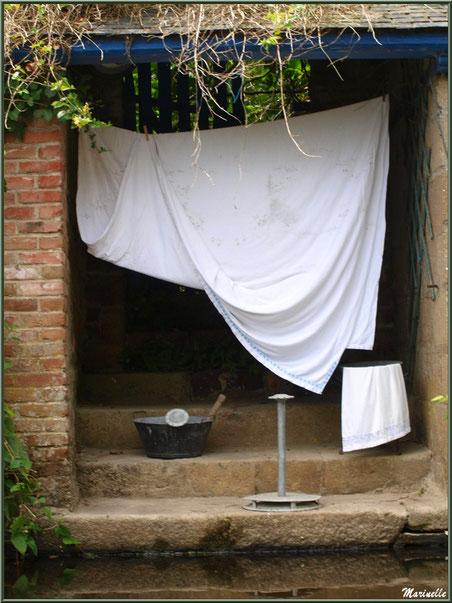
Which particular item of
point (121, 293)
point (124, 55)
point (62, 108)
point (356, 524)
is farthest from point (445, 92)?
point (121, 293)

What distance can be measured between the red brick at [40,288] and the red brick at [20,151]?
91 centimetres

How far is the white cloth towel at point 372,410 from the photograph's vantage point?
572 cm

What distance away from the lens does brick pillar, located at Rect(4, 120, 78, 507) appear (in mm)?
5355

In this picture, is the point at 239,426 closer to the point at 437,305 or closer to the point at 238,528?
the point at 238,528

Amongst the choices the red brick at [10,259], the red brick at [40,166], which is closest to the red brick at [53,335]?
the red brick at [10,259]

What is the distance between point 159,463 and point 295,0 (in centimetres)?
340

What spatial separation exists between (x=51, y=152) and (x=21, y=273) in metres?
0.88

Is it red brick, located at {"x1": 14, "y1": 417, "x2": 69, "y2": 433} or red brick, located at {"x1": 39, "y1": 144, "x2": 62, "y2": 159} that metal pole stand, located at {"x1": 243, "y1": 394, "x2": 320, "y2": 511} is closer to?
red brick, located at {"x1": 14, "y1": 417, "x2": 69, "y2": 433}

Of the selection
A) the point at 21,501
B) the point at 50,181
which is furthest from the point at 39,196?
the point at 21,501

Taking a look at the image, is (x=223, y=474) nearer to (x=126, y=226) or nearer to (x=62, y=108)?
(x=126, y=226)

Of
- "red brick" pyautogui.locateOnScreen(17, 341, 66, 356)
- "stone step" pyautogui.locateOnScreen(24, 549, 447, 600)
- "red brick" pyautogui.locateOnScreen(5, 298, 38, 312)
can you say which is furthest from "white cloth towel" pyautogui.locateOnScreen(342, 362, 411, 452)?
"red brick" pyautogui.locateOnScreen(5, 298, 38, 312)

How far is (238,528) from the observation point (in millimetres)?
5219

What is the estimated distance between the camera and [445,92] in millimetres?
5602

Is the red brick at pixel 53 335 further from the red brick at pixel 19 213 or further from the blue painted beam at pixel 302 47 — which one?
the blue painted beam at pixel 302 47
